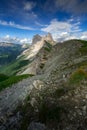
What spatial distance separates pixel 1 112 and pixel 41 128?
38.6ft

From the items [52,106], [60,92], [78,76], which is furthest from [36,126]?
[78,76]

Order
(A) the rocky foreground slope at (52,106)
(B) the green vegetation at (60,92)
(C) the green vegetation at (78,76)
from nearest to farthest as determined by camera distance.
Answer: (A) the rocky foreground slope at (52,106) → (B) the green vegetation at (60,92) → (C) the green vegetation at (78,76)

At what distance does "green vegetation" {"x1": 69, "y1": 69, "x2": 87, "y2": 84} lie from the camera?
106ft

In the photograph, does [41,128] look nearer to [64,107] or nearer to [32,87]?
[64,107]

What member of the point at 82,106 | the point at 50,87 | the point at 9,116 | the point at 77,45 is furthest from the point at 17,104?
the point at 77,45

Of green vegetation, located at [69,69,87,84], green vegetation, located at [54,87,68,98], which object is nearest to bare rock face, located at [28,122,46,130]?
green vegetation, located at [54,87,68,98]

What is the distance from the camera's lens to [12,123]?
3098 centimetres

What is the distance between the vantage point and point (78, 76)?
109 ft

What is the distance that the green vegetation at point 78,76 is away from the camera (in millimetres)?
32406

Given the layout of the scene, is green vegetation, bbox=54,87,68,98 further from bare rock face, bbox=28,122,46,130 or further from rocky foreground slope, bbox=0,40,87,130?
bare rock face, bbox=28,122,46,130

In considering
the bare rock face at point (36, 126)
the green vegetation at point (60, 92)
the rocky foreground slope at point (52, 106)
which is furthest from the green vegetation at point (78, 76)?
the bare rock face at point (36, 126)

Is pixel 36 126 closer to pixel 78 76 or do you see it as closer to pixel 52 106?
pixel 52 106

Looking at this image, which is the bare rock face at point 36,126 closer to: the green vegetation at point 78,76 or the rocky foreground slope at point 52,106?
the rocky foreground slope at point 52,106

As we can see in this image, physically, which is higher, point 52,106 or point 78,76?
point 78,76
